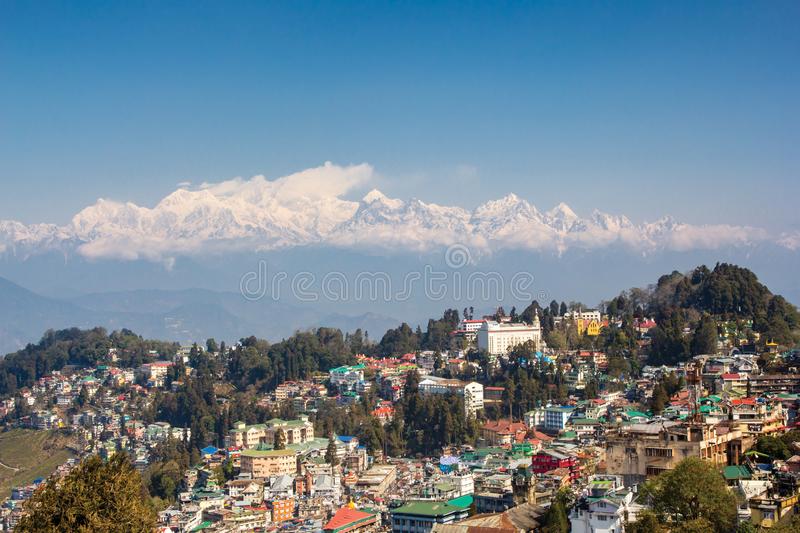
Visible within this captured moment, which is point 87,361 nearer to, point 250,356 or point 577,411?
point 250,356

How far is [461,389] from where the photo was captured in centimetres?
5691

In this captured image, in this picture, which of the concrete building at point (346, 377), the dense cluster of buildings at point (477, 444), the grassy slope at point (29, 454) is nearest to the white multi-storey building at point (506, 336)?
the dense cluster of buildings at point (477, 444)

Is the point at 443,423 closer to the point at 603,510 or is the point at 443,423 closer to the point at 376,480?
the point at 376,480

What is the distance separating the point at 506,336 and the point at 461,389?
395 inches

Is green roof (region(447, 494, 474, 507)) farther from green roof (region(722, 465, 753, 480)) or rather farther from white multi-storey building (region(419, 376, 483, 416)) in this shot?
white multi-storey building (region(419, 376, 483, 416))

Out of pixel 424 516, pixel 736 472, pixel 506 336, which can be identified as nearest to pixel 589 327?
pixel 506 336

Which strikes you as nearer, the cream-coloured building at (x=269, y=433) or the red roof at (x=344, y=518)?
the red roof at (x=344, y=518)

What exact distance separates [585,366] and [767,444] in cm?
3033

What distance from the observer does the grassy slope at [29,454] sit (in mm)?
60344

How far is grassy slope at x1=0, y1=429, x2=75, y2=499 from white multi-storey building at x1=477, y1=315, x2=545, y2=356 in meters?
25.0

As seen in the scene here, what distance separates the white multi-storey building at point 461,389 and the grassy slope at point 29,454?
2052 centimetres

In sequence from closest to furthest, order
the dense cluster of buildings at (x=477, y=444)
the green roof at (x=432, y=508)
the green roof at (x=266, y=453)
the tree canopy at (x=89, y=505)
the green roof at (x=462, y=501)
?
the tree canopy at (x=89, y=505) < the dense cluster of buildings at (x=477, y=444) < the green roof at (x=432, y=508) < the green roof at (x=462, y=501) < the green roof at (x=266, y=453)

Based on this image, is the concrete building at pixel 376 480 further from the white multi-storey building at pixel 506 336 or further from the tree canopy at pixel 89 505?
the white multi-storey building at pixel 506 336

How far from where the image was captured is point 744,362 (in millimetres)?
46969
